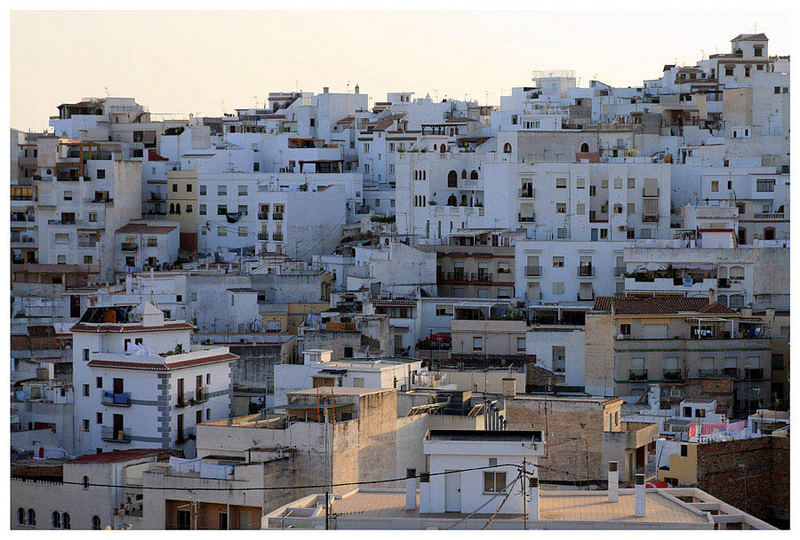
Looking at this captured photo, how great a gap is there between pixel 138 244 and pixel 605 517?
2737 cm

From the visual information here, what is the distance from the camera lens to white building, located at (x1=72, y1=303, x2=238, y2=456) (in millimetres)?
25828

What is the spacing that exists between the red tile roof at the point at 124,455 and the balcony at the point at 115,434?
25.6 inches

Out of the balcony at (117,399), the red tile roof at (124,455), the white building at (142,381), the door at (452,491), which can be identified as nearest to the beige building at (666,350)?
the white building at (142,381)

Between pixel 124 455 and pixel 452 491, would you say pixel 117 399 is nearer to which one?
pixel 124 455

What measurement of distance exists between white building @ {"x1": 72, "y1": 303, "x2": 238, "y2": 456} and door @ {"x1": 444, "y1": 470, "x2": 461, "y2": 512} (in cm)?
904

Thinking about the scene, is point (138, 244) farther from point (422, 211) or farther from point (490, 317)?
point (490, 317)

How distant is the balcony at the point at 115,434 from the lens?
26.0 meters

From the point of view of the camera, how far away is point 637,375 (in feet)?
100

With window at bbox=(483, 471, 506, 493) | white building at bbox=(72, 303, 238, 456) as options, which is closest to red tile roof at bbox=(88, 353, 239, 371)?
white building at bbox=(72, 303, 238, 456)

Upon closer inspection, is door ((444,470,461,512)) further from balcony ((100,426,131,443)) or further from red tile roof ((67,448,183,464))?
→ balcony ((100,426,131,443))

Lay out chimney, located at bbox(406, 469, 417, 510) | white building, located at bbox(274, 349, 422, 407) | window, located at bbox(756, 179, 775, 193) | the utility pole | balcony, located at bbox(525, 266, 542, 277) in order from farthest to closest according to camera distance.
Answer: window, located at bbox(756, 179, 775, 193), balcony, located at bbox(525, 266, 542, 277), white building, located at bbox(274, 349, 422, 407), chimney, located at bbox(406, 469, 417, 510), the utility pole

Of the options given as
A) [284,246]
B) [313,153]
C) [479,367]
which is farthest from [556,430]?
[313,153]

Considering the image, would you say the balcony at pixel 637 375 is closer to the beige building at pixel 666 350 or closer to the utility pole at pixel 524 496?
the beige building at pixel 666 350

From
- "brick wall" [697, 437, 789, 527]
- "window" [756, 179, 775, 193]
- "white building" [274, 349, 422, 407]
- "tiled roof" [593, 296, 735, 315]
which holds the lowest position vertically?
"brick wall" [697, 437, 789, 527]
